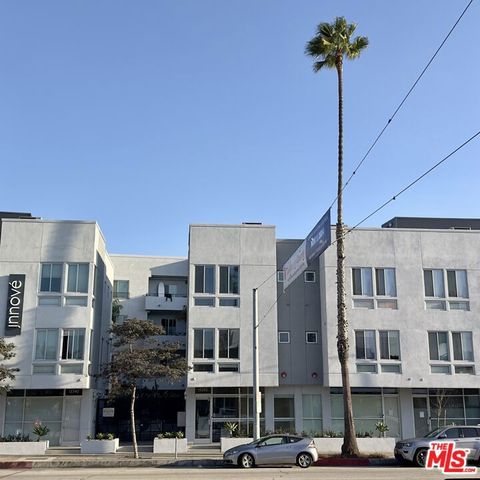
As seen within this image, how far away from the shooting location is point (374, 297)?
33.2 m

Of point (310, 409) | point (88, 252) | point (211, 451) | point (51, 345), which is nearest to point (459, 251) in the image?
point (310, 409)

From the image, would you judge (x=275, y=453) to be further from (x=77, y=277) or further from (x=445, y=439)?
(x=77, y=277)

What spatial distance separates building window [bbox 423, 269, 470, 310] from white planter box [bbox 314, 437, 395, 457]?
323 inches

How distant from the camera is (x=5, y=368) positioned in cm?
2955

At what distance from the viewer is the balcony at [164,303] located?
47.4 meters

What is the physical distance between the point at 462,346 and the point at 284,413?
1034 cm

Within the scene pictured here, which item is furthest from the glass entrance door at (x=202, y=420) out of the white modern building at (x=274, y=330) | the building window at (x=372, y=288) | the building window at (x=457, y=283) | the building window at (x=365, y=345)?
the building window at (x=457, y=283)

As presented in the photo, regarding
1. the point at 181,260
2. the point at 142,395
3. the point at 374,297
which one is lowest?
the point at 142,395

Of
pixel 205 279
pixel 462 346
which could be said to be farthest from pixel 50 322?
pixel 462 346

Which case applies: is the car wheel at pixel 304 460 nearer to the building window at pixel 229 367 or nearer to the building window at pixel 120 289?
A: the building window at pixel 229 367

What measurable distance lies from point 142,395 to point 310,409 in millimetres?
13312

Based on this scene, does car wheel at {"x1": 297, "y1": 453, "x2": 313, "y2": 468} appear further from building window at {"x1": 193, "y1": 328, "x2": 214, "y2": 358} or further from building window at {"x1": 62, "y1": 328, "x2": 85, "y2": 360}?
building window at {"x1": 62, "y1": 328, "x2": 85, "y2": 360}

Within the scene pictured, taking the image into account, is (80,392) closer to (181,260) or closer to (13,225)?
(13,225)

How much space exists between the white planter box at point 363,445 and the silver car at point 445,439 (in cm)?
549
